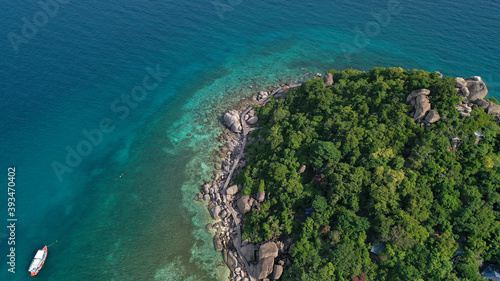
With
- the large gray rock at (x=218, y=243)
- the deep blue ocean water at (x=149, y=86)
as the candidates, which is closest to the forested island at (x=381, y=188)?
the large gray rock at (x=218, y=243)

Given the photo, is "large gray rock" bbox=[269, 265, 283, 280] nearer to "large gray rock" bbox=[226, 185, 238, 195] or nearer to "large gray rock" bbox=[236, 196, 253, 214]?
"large gray rock" bbox=[236, 196, 253, 214]

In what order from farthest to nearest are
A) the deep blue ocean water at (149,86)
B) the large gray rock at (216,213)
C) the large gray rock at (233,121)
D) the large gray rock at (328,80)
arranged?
the large gray rock at (233,121) → the large gray rock at (328,80) → the large gray rock at (216,213) → the deep blue ocean water at (149,86)

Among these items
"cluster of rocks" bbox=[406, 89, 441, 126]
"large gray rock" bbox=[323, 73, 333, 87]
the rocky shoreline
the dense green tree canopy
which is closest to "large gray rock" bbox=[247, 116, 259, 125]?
the rocky shoreline

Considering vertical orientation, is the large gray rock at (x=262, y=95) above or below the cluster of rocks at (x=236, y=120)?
above

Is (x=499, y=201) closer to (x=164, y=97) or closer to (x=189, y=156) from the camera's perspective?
(x=189, y=156)

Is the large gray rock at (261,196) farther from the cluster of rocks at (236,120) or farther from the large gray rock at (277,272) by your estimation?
the cluster of rocks at (236,120)

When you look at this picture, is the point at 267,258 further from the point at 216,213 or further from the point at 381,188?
the point at 381,188

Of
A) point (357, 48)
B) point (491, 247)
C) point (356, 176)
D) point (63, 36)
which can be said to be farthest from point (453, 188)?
point (63, 36)
